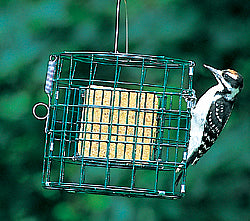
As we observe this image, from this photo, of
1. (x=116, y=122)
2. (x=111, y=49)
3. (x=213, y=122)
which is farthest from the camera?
(x=111, y=49)

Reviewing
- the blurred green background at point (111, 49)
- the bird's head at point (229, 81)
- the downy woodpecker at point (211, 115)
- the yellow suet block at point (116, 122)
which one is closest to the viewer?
the yellow suet block at point (116, 122)

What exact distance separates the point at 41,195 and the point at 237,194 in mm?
1869

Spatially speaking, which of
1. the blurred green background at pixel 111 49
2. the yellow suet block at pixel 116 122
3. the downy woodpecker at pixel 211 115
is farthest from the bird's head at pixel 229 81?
the blurred green background at pixel 111 49

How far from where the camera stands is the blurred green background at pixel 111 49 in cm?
785

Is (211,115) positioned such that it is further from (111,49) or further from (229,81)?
(111,49)

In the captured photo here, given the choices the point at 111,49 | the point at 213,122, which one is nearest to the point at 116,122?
the point at 213,122

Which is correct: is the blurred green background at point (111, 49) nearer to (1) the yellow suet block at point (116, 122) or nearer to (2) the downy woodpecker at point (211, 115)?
(2) the downy woodpecker at point (211, 115)

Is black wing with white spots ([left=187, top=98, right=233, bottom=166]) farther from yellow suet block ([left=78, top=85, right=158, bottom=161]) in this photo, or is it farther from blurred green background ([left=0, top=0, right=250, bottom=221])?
blurred green background ([left=0, top=0, right=250, bottom=221])

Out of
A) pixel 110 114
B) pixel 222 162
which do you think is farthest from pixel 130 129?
pixel 222 162

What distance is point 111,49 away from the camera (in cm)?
805

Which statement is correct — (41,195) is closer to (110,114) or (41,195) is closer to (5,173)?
(5,173)

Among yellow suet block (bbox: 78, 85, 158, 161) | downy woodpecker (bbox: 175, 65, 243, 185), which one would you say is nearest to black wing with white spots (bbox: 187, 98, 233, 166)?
downy woodpecker (bbox: 175, 65, 243, 185)

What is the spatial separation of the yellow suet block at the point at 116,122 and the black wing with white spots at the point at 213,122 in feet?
2.80

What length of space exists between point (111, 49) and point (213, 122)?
1.95 m
